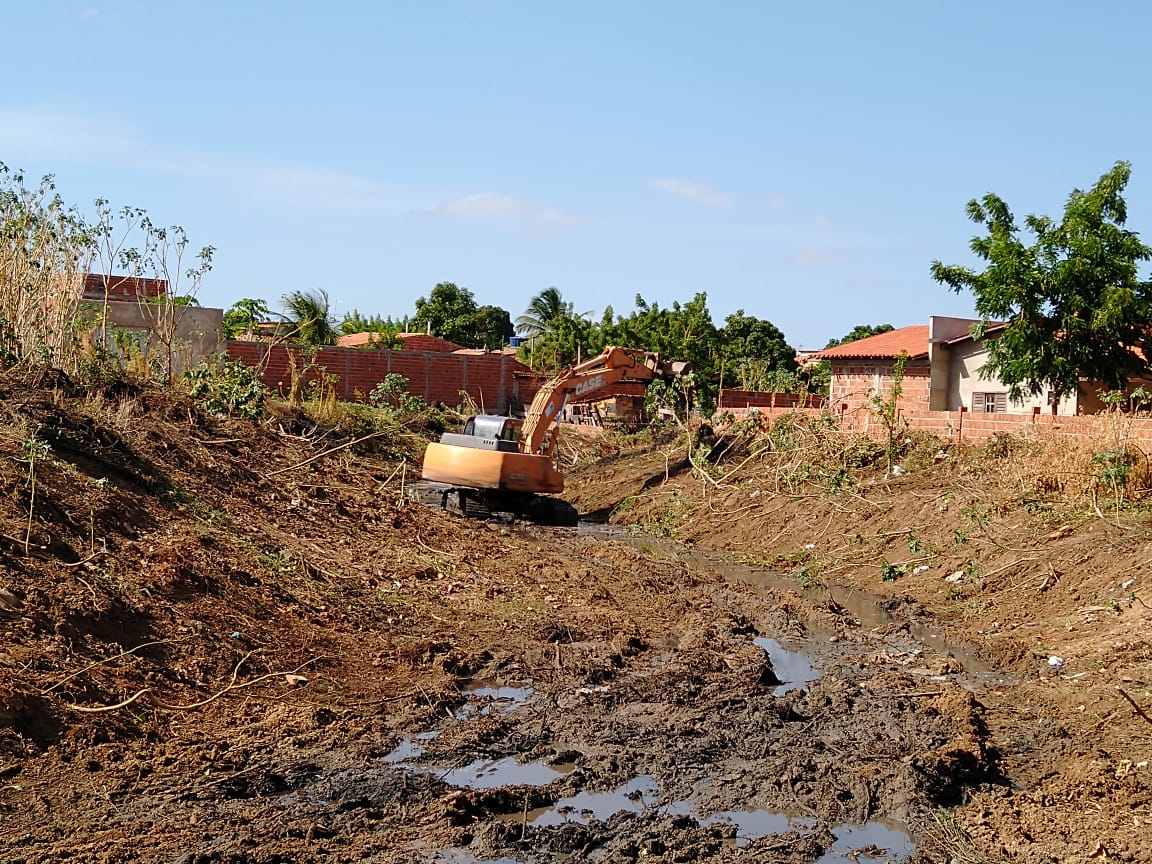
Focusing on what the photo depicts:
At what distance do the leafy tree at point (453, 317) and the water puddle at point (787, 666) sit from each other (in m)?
53.8

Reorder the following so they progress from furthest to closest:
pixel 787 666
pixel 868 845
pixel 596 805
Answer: pixel 787 666
pixel 596 805
pixel 868 845

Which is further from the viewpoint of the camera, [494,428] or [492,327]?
[492,327]

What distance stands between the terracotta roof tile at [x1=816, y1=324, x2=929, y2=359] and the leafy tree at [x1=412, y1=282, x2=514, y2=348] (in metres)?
27.2

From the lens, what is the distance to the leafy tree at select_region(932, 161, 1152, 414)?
79.4 feet

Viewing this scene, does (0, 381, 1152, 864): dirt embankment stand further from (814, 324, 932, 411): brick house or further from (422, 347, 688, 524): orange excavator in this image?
(814, 324, 932, 411): brick house

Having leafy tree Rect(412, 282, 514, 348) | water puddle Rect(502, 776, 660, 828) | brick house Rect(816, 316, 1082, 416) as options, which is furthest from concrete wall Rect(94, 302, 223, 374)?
leafy tree Rect(412, 282, 514, 348)

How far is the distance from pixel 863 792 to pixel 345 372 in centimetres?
2880

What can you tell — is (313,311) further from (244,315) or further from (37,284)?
(37,284)

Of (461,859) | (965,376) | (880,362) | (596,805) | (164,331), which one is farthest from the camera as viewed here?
(880,362)

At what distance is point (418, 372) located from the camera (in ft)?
118

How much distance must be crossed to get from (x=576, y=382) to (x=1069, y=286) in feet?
34.0

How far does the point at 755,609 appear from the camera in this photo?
14.2 m

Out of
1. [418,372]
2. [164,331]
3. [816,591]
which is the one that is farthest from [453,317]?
[816,591]

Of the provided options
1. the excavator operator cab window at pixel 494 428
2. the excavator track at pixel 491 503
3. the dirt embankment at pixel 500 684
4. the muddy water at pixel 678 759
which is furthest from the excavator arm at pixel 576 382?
the muddy water at pixel 678 759
